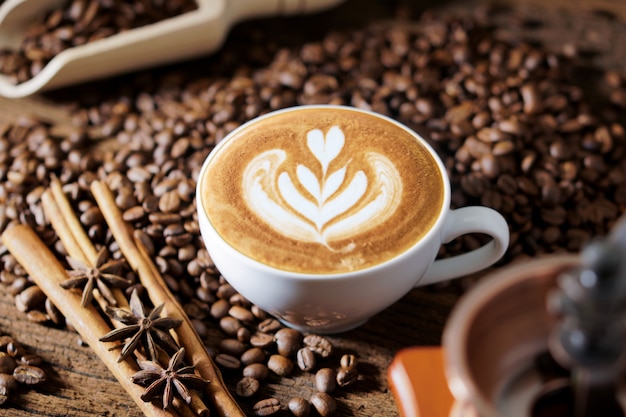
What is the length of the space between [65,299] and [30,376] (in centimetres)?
16

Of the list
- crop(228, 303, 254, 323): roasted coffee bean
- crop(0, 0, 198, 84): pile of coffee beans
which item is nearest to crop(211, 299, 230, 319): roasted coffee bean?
crop(228, 303, 254, 323): roasted coffee bean

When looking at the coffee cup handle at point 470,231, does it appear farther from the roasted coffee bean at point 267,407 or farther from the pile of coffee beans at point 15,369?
the pile of coffee beans at point 15,369

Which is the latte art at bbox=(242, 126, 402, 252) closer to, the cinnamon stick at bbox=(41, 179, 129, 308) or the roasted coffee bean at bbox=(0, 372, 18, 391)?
the cinnamon stick at bbox=(41, 179, 129, 308)

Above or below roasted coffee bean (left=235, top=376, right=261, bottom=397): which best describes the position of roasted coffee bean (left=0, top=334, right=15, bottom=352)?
above

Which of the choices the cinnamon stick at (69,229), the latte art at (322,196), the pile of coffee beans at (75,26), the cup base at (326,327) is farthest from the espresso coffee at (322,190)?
the pile of coffee beans at (75,26)

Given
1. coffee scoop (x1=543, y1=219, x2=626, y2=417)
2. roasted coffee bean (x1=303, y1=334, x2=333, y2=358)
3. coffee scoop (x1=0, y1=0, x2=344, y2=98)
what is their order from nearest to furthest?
1. coffee scoop (x1=543, y1=219, x2=626, y2=417)
2. roasted coffee bean (x1=303, y1=334, x2=333, y2=358)
3. coffee scoop (x1=0, y1=0, x2=344, y2=98)

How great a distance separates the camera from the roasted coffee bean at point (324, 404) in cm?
136

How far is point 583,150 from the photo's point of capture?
5.92ft

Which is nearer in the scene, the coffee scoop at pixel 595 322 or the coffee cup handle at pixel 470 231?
the coffee scoop at pixel 595 322

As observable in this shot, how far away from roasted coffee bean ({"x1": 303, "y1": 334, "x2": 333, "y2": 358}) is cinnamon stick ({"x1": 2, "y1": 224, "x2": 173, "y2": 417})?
0.31 metres

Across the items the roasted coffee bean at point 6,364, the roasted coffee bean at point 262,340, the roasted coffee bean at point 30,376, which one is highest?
the roasted coffee bean at point 6,364

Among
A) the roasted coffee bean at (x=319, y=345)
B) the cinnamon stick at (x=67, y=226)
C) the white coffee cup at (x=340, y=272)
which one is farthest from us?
the cinnamon stick at (x=67, y=226)

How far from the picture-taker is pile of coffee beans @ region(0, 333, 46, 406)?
138 cm

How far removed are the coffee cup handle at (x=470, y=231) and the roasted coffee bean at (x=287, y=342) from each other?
0.88ft
